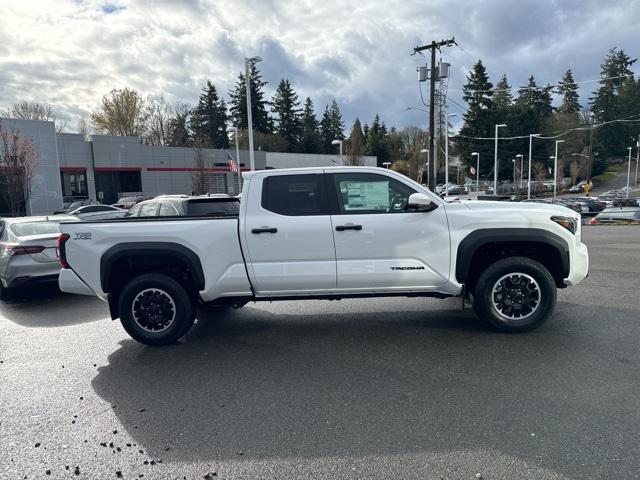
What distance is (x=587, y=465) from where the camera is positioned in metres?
2.71

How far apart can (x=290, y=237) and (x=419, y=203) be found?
1442mm

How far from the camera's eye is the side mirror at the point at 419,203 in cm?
465

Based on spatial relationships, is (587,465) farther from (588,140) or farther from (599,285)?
(588,140)

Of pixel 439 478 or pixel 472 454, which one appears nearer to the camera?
pixel 439 478

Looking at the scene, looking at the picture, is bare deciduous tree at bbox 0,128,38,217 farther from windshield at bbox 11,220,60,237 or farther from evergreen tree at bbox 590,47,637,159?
evergreen tree at bbox 590,47,637,159

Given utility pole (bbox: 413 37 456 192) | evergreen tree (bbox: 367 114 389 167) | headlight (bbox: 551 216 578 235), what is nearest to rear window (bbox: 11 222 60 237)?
headlight (bbox: 551 216 578 235)

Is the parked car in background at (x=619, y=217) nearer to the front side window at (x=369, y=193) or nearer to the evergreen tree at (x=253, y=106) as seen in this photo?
the front side window at (x=369, y=193)

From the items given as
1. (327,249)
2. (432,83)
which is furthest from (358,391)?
(432,83)

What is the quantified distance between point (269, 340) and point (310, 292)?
0.80 m

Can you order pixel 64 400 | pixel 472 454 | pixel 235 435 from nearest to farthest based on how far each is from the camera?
pixel 472 454 < pixel 235 435 < pixel 64 400

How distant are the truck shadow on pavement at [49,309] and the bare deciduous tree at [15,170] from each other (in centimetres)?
2214

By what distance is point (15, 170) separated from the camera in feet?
86.7

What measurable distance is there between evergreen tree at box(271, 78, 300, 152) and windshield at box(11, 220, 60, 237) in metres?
70.4

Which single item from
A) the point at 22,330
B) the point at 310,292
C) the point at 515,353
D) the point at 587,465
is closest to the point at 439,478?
the point at 587,465
